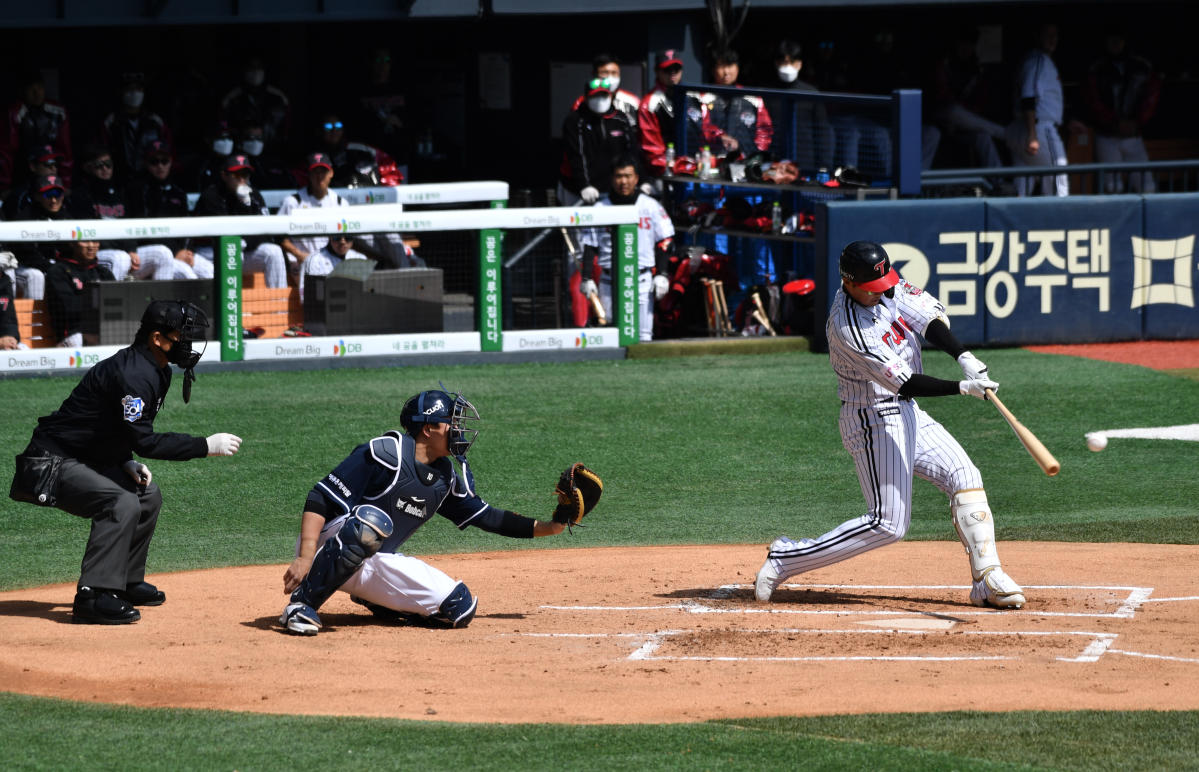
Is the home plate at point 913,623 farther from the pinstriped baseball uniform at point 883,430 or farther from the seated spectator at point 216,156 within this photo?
the seated spectator at point 216,156

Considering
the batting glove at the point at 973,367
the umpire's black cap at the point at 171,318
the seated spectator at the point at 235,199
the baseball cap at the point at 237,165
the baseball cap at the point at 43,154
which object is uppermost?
the baseball cap at the point at 43,154

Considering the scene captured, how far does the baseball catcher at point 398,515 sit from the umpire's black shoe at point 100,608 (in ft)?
2.48

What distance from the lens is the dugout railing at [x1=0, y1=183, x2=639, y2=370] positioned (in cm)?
1331

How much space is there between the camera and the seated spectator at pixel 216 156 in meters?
16.1

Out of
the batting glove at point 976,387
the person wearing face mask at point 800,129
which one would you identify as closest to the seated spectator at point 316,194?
the person wearing face mask at point 800,129

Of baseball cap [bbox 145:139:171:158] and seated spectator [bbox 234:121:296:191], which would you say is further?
seated spectator [bbox 234:121:296:191]

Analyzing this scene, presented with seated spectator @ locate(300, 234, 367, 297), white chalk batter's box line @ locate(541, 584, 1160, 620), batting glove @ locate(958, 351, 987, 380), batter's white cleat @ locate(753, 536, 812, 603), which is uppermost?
seated spectator @ locate(300, 234, 367, 297)

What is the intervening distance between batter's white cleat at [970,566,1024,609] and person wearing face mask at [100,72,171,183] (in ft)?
37.1

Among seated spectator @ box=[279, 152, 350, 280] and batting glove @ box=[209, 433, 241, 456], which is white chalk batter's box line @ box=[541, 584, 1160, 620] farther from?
seated spectator @ box=[279, 152, 350, 280]

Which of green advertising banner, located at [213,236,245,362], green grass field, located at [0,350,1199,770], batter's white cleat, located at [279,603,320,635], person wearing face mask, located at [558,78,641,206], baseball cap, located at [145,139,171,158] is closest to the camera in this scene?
green grass field, located at [0,350,1199,770]

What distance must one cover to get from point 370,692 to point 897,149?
9.77 m

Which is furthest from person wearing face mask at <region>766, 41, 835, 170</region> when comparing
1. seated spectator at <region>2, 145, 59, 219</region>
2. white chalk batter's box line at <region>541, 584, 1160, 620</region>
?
white chalk batter's box line at <region>541, 584, 1160, 620</region>

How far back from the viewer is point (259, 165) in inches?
653

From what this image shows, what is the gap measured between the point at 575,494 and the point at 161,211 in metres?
9.03
